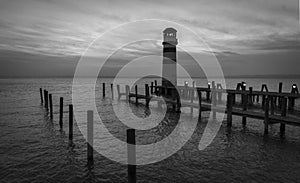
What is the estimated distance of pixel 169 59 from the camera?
22062 mm

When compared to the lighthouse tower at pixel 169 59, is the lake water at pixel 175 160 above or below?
below

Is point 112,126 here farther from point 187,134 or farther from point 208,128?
point 208,128

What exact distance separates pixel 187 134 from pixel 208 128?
6.69 ft

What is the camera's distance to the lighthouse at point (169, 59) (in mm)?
22078

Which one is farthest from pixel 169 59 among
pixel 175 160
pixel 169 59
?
pixel 175 160

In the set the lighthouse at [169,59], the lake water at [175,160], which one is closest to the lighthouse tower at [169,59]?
the lighthouse at [169,59]

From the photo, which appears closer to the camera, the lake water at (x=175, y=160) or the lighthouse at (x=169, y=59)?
the lake water at (x=175, y=160)

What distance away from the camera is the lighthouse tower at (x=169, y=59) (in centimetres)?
2208

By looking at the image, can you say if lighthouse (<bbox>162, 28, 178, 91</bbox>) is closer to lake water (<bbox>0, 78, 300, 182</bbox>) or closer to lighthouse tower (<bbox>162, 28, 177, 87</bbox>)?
lighthouse tower (<bbox>162, 28, 177, 87</bbox>)

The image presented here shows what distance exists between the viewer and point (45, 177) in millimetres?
8109

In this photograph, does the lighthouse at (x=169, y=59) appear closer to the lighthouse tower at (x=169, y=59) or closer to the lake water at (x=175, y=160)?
the lighthouse tower at (x=169, y=59)

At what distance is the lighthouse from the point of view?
22.1 meters

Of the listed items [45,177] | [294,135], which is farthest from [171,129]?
[45,177]

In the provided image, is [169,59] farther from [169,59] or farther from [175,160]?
[175,160]
